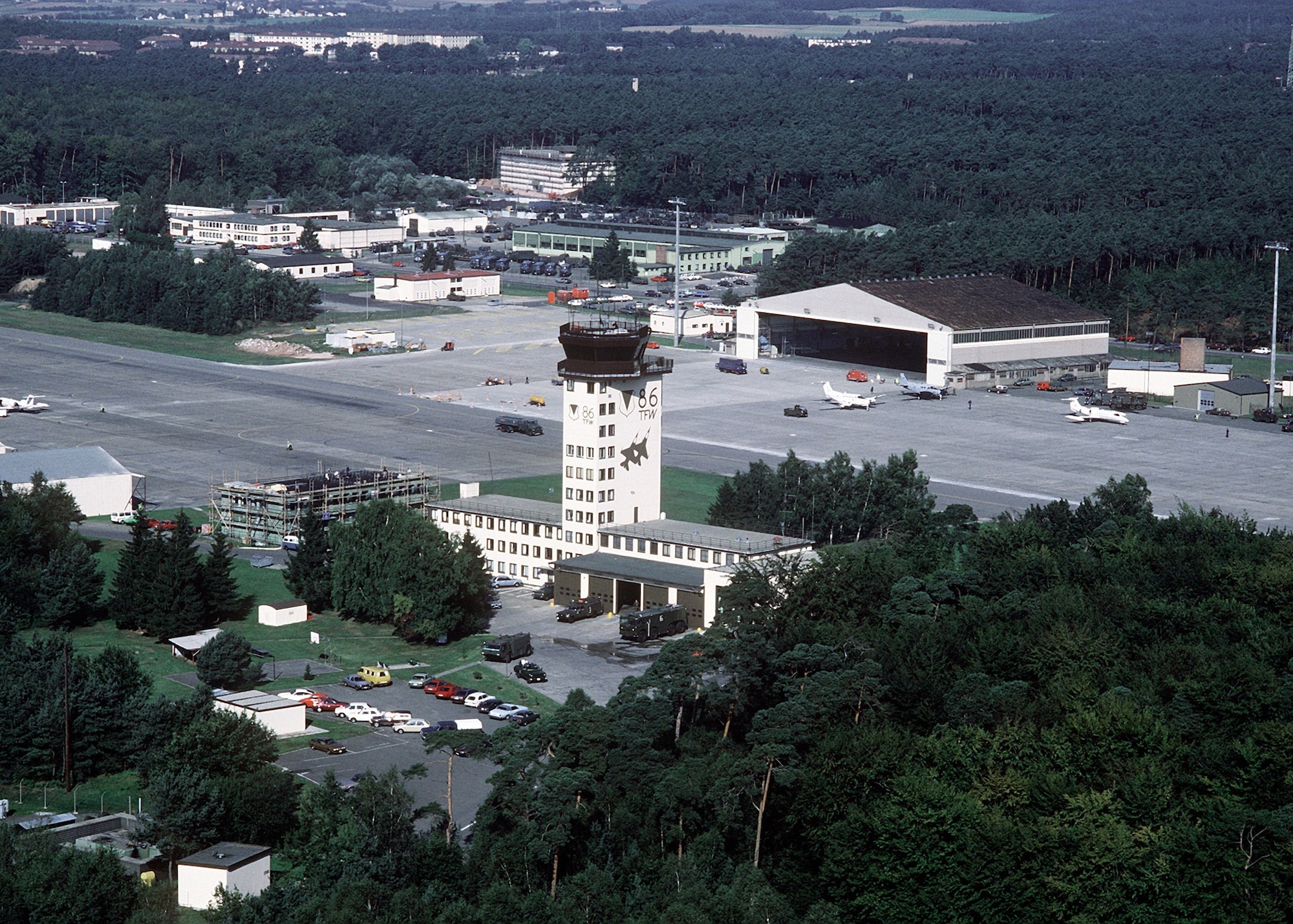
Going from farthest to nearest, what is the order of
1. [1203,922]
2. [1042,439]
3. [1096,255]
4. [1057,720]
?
1. [1096,255]
2. [1042,439]
3. [1057,720]
4. [1203,922]

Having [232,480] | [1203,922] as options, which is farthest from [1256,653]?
[232,480]

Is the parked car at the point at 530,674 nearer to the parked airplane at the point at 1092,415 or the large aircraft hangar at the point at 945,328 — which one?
the parked airplane at the point at 1092,415

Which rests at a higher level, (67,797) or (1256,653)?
(1256,653)

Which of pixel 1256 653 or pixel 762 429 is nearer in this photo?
pixel 1256 653

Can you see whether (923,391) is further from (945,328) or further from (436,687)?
(436,687)

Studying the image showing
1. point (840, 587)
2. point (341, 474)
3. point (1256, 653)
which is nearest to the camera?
point (1256, 653)

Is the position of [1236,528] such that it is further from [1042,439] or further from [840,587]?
[1042,439]

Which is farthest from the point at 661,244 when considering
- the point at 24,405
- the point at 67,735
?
the point at 67,735
